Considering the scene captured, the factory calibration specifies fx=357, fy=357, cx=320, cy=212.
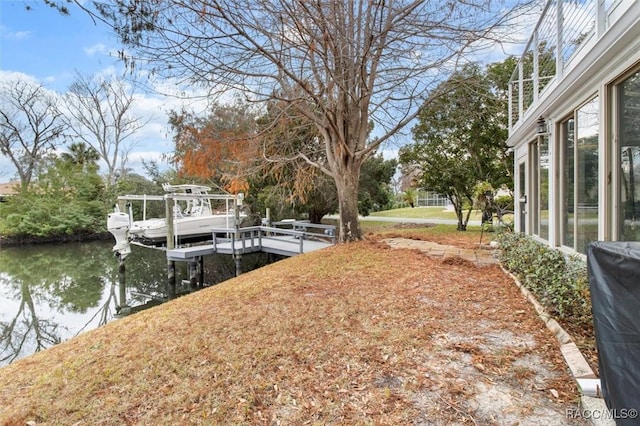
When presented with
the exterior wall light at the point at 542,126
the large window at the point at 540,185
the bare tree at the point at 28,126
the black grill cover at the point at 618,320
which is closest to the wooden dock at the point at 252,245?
the large window at the point at 540,185

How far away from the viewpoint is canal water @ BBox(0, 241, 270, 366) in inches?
293

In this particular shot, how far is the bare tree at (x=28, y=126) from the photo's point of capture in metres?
21.5

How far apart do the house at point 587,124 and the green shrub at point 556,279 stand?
1.26 feet

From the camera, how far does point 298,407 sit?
232 cm

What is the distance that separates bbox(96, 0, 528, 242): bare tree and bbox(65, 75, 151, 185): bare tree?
1916 centimetres

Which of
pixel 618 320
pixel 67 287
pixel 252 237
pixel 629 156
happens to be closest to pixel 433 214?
pixel 252 237

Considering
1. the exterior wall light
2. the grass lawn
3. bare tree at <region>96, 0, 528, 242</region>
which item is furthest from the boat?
the grass lawn

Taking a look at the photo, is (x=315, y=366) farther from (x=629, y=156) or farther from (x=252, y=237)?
(x=252, y=237)

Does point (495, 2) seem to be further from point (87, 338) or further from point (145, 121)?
point (145, 121)

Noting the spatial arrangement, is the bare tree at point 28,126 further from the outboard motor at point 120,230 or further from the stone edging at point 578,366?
the stone edging at point 578,366

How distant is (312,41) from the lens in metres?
5.39

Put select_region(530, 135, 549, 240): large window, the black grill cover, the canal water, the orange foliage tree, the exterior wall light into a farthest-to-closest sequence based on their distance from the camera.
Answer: the orange foliage tree → the canal water → select_region(530, 135, 549, 240): large window → the exterior wall light → the black grill cover

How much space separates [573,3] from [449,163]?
369 inches

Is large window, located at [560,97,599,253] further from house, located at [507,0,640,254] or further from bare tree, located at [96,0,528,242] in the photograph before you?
bare tree, located at [96,0,528,242]
